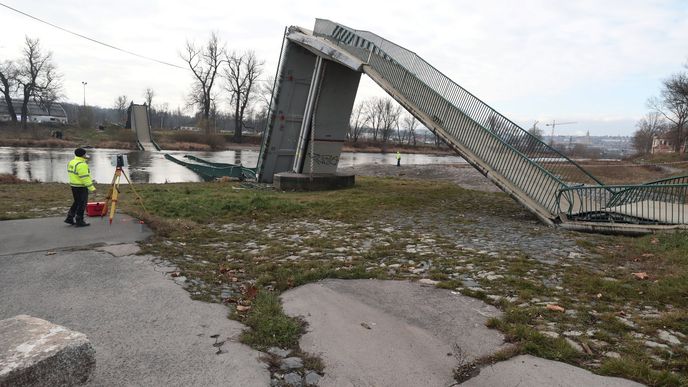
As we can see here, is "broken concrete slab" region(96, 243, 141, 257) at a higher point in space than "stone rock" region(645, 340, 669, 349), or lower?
lower

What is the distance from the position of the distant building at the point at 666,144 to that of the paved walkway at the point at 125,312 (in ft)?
→ 266

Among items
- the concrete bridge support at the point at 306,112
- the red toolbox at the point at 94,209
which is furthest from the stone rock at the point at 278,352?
the concrete bridge support at the point at 306,112

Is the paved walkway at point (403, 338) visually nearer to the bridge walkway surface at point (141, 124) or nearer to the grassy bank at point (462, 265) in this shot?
the grassy bank at point (462, 265)

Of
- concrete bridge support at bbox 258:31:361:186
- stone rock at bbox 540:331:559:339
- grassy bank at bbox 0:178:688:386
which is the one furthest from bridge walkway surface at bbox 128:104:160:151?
stone rock at bbox 540:331:559:339

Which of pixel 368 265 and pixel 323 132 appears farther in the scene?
pixel 323 132

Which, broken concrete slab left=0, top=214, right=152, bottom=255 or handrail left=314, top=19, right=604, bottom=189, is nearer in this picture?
broken concrete slab left=0, top=214, right=152, bottom=255

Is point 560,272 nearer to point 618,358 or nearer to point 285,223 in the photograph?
point 618,358

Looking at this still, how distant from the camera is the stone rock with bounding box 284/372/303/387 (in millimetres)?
3607

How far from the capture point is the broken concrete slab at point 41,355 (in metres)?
2.73

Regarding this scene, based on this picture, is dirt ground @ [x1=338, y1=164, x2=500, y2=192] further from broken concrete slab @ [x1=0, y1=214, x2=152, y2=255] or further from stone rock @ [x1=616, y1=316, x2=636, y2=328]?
stone rock @ [x1=616, y1=316, x2=636, y2=328]

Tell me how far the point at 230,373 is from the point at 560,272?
16.7ft

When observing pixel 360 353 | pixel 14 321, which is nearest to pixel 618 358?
pixel 360 353

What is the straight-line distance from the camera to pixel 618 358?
12.6 ft

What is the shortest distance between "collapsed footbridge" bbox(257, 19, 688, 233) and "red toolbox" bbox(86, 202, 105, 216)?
381 inches
